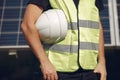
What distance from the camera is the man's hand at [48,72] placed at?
2008mm

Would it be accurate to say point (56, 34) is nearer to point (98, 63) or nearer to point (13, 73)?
point (98, 63)

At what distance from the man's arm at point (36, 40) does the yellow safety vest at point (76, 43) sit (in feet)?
0.30

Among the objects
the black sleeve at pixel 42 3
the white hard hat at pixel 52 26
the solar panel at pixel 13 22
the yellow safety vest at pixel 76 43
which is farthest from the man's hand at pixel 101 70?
the solar panel at pixel 13 22

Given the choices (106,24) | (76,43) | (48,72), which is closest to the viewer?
(48,72)

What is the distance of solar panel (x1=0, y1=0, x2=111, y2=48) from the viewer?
4238 millimetres

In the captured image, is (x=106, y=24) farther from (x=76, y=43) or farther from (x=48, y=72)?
(x=48, y=72)

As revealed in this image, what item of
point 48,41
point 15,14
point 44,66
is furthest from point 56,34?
point 15,14

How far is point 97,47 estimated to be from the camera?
7.38ft

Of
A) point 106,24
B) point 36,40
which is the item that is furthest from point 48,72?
point 106,24

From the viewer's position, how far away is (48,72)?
201 cm

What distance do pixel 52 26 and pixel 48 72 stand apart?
321mm

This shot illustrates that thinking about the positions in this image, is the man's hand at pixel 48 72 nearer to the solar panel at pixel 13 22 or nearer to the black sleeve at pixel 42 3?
the black sleeve at pixel 42 3

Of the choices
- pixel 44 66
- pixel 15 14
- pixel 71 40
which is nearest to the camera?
pixel 44 66

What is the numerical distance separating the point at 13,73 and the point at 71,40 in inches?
106
